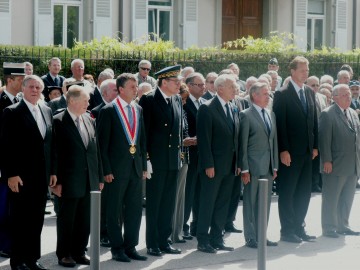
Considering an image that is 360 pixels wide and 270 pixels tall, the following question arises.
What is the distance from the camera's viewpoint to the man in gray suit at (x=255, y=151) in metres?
13.6

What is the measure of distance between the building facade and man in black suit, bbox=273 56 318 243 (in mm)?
13412

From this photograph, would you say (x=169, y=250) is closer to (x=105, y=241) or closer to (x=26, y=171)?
(x=105, y=241)

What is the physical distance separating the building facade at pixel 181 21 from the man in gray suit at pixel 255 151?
13.8 m

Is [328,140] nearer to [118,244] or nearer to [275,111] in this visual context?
[275,111]

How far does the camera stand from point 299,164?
47.1 ft

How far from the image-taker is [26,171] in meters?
11.7

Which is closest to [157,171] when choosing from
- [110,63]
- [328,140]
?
[328,140]

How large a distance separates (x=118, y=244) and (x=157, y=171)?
3.64ft

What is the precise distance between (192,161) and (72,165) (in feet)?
8.80

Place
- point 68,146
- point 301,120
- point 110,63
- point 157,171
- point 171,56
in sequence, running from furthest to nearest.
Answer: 1. point 171,56
2. point 110,63
3. point 301,120
4. point 157,171
5. point 68,146

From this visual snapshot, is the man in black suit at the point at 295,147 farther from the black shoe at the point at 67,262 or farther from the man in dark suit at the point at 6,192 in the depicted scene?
the man in dark suit at the point at 6,192

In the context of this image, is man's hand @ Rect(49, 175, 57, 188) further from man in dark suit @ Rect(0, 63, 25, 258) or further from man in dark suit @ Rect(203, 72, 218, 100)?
man in dark suit @ Rect(203, 72, 218, 100)

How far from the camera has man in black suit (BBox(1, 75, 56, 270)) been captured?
11.6m

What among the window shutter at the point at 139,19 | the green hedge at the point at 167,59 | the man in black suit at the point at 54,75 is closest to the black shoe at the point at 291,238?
the man in black suit at the point at 54,75
